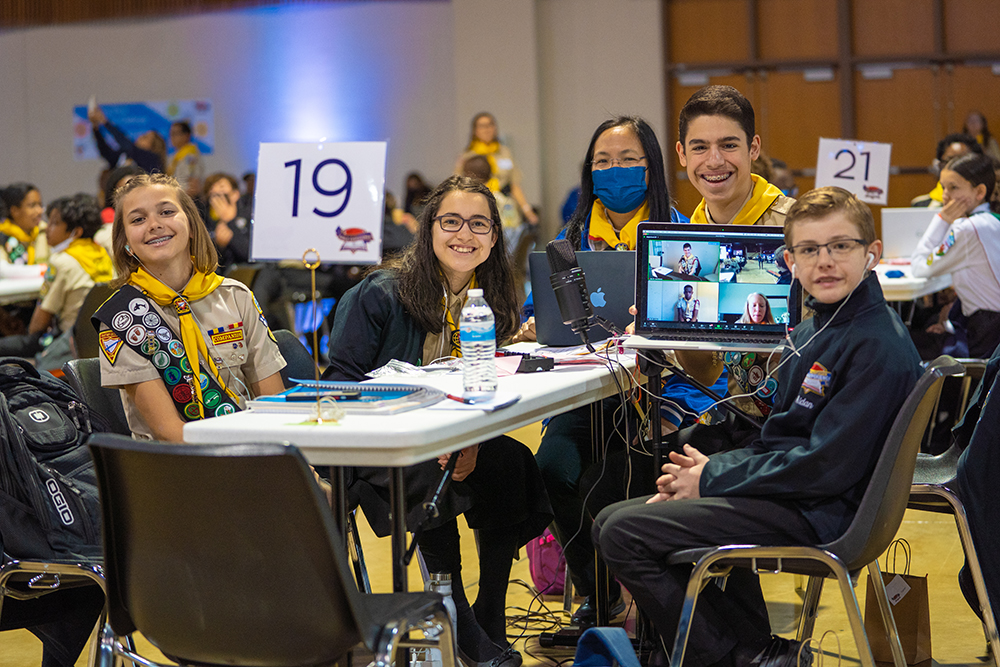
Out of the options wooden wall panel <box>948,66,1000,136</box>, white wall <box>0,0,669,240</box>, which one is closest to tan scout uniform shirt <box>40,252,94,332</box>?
white wall <box>0,0,669,240</box>

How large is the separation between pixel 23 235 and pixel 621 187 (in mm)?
5234

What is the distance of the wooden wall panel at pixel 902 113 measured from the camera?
369 inches

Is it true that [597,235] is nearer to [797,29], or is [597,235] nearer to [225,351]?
[225,351]

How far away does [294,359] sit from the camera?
9.56ft

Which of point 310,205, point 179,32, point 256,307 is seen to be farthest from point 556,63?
point 256,307

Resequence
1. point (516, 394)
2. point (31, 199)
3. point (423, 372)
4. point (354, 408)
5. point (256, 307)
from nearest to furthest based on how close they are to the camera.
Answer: point (354, 408)
point (516, 394)
point (423, 372)
point (256, 307)
point (31, 199)

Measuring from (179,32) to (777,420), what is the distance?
10.4 metres

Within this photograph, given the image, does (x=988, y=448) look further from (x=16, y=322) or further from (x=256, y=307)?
(x=16, y=322)

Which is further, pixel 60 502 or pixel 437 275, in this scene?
pixel 437 275

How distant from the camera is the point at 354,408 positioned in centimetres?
195

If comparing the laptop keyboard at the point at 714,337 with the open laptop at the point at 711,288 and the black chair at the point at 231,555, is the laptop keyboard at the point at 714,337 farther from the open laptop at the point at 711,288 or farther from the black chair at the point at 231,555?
the black chair at the point at 231,555

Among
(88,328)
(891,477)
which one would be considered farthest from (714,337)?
(88,328)

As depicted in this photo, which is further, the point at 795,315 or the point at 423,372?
the point at 423,372

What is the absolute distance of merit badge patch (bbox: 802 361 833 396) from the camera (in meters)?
2.05
